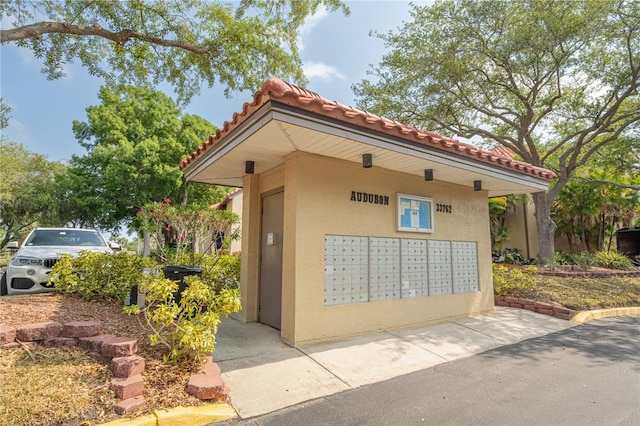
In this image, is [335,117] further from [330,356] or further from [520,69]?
[520,69]

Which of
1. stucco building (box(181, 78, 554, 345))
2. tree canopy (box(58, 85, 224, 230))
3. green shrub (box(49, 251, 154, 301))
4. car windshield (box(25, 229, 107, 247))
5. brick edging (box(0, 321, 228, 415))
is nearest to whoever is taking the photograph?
brick edging (box(0, 321, 228, 415))

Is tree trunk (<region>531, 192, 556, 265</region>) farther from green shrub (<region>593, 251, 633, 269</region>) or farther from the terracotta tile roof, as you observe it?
the terracotta tile roof

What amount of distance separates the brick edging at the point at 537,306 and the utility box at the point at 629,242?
12016 millimetres

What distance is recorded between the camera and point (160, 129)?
19344mm

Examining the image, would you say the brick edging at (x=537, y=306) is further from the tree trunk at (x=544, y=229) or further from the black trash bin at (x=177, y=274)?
the black trash bin at (x=177, y=274)

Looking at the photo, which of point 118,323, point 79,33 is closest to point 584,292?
point 118,323

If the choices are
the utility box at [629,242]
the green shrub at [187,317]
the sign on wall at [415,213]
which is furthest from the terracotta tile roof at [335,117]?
the utility box at [629,242]

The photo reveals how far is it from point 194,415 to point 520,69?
14.0 meters

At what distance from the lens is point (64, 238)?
7.62 meters

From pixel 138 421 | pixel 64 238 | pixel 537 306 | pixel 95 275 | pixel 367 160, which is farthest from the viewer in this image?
pixel 64 238

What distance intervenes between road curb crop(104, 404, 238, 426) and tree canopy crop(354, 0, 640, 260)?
39.9 feet

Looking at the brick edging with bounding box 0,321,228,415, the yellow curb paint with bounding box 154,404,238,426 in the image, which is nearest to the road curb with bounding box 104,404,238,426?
the yellow curb paint with bounding box 154,404,238,426

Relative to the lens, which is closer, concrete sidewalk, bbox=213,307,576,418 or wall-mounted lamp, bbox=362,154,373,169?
concrete sidewalk, bbox=213,307,576,418

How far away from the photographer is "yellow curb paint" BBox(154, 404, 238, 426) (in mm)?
2658
